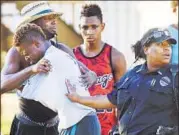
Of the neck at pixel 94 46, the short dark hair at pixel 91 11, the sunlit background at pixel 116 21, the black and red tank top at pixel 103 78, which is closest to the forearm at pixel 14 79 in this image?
the black and red tank top at pixel 103 78

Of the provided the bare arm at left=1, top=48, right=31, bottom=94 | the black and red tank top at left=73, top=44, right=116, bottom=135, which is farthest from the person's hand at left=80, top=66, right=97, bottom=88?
the black and red tank top at left=73, top=44, right=116, bottom=135

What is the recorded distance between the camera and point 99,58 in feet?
20.4

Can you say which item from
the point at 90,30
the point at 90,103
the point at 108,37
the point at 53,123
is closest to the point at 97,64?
the point at 90,30

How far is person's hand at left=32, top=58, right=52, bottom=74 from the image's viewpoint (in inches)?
187

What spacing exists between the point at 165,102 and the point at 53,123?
111cm

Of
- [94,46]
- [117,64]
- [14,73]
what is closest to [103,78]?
[117,64]

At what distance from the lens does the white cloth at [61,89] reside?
15.4 ft

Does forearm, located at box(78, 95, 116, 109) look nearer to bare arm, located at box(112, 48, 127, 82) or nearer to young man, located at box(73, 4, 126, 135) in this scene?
young man, located at box(73, 4, 126, 135)

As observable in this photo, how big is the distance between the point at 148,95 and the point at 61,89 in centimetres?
61

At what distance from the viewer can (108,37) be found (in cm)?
1398

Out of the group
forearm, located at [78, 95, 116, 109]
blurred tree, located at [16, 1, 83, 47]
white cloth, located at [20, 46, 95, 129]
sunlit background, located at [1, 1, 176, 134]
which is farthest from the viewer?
sunlit background, located at [1, 1, 176, 134]

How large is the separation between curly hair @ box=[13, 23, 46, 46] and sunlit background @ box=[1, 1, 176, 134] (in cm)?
777

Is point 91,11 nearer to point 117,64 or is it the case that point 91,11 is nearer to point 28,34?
point 117,64

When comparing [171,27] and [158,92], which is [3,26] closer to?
[171,27]
